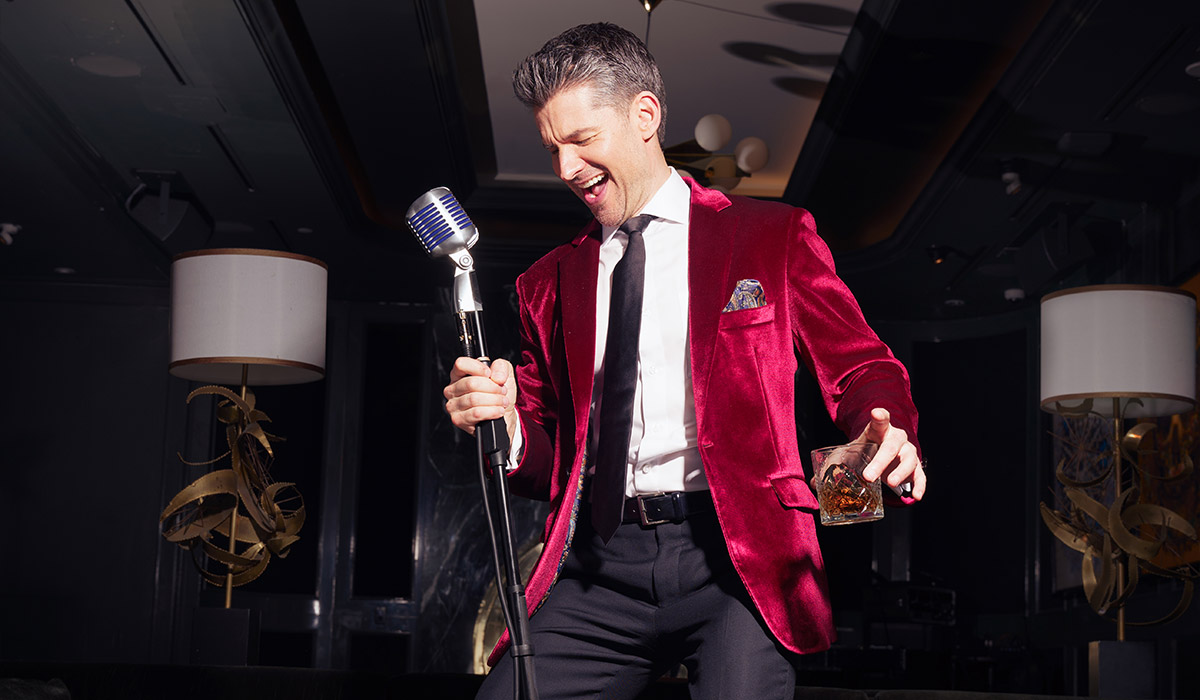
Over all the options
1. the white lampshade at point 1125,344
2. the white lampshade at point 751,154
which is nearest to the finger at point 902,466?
the white lampshade at point 1125,344

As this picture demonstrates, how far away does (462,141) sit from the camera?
5.96 metres

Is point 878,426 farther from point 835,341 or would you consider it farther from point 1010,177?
point 1010,177

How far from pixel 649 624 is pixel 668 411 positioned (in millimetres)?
277

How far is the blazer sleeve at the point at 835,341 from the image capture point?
53.0 inches

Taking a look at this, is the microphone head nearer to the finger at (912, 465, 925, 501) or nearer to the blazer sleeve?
the blazer sleeve

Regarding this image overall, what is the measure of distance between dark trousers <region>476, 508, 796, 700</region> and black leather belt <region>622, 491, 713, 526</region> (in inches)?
0.5

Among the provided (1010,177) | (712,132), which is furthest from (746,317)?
Result: (1010,177)

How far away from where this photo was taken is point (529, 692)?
1.18 meters

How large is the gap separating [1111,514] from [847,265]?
4.22m

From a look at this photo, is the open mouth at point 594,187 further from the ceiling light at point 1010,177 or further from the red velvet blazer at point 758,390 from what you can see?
the ceiling light at point 1010,177

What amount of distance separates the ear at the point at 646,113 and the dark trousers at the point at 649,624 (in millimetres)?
568

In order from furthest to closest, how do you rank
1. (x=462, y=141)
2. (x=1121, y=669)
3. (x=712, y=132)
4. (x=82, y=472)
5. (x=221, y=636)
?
(x=82, y=472)
(x=462, y=141)
(x=712, y=132)
(x=221, y=636)
(x=1121, y=669)

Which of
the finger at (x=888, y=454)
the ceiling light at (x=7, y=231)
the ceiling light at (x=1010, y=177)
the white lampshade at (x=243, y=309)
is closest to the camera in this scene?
the finger at (x=888, y=454)

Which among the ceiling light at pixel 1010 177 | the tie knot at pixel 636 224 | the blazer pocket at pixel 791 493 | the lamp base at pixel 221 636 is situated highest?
the ceiling light at pixel 1010 177
